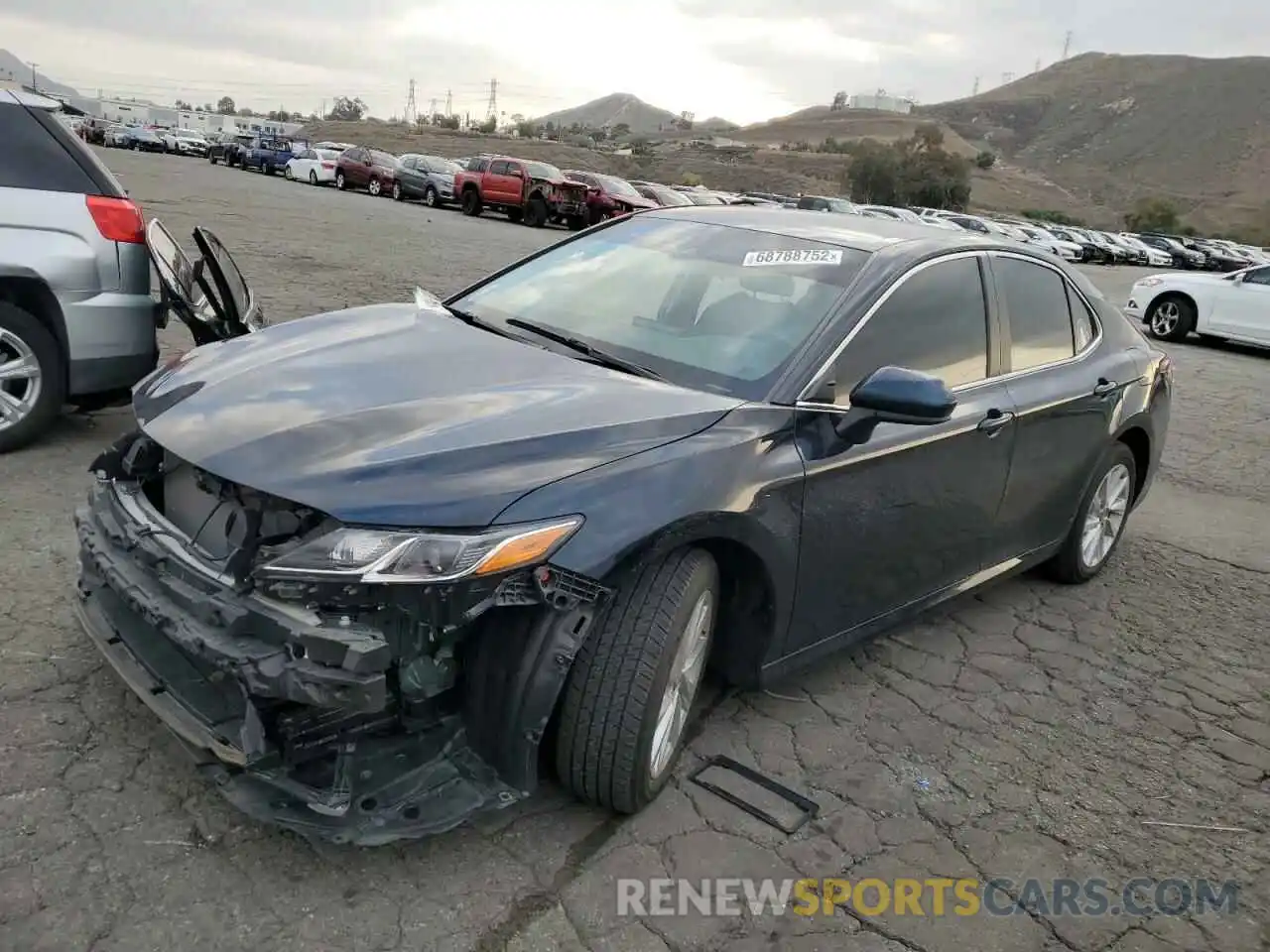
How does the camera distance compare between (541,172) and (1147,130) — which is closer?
(541,172)

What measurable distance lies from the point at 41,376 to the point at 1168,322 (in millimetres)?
16437

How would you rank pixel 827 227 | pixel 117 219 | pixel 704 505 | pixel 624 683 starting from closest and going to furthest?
1. pixel 624 683
2. pixel 704 505
3. pixel 827 227
4. pixel 117 219

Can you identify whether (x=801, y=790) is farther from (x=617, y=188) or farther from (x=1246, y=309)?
(x=617, y=188)

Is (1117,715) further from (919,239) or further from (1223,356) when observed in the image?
(1223,356)

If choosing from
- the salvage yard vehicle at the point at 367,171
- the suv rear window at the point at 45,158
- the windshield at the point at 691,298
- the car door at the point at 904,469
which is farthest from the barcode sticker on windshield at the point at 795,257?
the salvage yard vehicle at the point at 367,171

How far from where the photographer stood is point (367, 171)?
113 ft

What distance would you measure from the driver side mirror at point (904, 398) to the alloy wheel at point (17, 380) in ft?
13.1

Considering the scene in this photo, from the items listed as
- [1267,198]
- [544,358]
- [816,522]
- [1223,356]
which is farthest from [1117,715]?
[1267,198]

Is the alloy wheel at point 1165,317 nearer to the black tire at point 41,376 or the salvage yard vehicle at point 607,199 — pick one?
the salvage yard vehicle at point 607,199

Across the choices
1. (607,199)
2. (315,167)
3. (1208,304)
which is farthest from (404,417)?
(315,167)

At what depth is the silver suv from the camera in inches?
192

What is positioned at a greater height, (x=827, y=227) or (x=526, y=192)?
(x=827, y=227)

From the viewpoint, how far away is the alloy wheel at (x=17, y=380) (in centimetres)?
490

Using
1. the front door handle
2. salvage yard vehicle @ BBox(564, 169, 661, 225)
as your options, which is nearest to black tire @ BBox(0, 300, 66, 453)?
the front door handle
